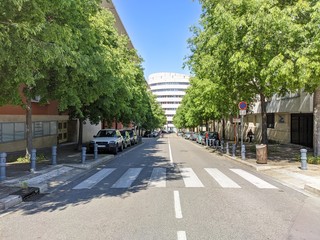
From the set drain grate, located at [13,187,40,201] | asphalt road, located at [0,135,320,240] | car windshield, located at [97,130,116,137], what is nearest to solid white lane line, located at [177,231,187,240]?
asphalt road, located at [0,135,320,240]

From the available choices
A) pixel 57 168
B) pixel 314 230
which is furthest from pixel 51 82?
pixel 314 230

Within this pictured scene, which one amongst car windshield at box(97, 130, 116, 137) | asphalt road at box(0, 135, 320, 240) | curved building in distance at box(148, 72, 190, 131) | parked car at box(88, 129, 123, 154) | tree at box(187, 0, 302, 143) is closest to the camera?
asphalt road at box(0, 135, 320, 240)

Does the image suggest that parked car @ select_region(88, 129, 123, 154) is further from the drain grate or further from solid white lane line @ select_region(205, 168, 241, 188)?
the drain grate

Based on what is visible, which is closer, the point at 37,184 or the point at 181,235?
the point at 181,235

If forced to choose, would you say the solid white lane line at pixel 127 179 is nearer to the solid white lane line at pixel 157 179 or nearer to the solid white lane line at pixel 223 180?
the solid white lane line at pixel 157 179

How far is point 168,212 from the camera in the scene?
7.35m

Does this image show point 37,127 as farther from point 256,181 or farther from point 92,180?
point 256,181

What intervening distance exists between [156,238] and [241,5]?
42.6ft

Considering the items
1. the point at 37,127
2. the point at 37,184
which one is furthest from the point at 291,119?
the point at 37,184

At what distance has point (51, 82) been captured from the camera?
13945 millimetres

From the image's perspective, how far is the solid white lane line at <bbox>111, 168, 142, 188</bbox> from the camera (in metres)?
11.0

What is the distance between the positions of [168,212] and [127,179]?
518 centimetres

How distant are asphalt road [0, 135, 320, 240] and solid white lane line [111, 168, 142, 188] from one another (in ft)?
0.21

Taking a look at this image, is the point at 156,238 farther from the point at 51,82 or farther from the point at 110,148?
the point at 110,148
